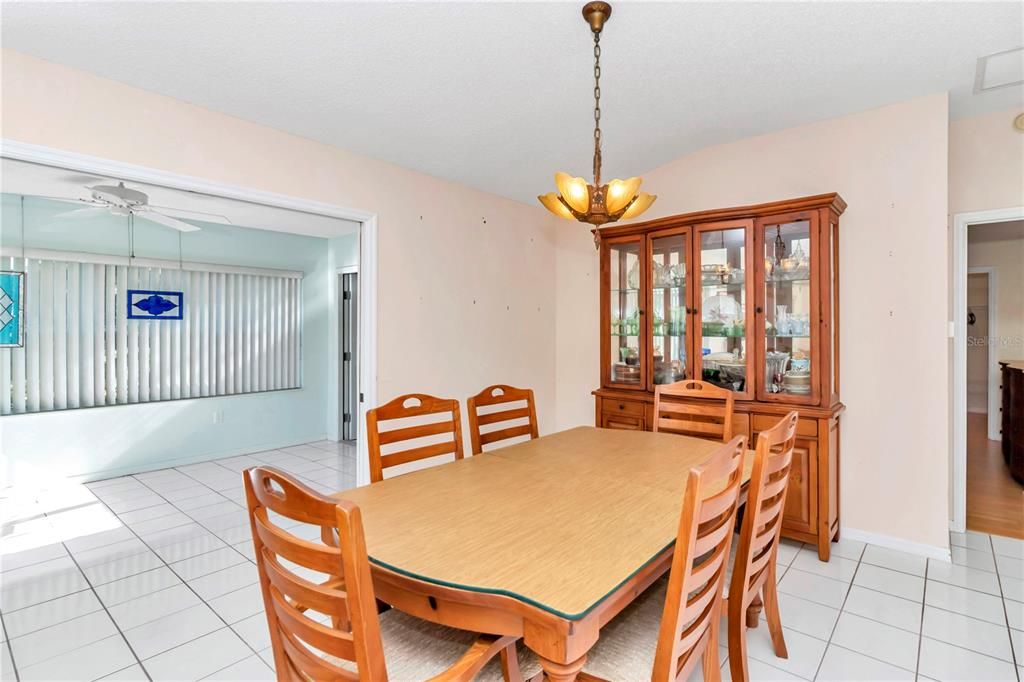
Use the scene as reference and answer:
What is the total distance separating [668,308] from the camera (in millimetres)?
3529

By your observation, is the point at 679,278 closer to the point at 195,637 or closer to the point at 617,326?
the point at 617,326

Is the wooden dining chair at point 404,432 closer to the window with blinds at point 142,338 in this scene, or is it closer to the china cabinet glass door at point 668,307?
the china cabinet glass door at point 668,307

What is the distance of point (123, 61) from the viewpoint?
2.18m

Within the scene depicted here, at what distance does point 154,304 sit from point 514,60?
4.55m

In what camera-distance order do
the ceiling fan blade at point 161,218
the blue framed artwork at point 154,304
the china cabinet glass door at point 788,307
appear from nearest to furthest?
1. the china cabinet glass door at point 788,307
2. the ceiling fan blade at point 161,218
3. the blue framed artwork at point 154,304

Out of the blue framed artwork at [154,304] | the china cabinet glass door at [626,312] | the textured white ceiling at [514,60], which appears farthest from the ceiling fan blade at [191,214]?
the china cabinet glass door at [626,312]

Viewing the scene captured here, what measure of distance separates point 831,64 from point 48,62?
358cm

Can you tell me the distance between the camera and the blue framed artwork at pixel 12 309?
421 centimetres

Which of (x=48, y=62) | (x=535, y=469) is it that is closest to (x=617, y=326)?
(x=535, y=469)

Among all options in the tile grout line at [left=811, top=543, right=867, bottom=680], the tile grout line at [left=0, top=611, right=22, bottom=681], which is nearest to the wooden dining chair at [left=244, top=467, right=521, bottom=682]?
the tile grout line at [left=811, top=543, right=867, bottom=680]

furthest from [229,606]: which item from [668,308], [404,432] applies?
→ [668,308]

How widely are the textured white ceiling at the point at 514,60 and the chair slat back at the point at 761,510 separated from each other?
1.72 meters

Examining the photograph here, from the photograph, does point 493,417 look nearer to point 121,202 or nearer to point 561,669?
point 561,669

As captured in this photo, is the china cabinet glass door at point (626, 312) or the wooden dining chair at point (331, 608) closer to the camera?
the wooden dining chair at point (331, 608)
